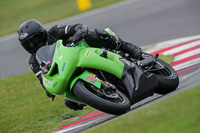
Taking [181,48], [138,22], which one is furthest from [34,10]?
[181,48]

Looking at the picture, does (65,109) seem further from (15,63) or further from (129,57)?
(15,63)

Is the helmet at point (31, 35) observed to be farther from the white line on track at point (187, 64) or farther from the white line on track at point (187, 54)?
the white line on track at point (187, 54)

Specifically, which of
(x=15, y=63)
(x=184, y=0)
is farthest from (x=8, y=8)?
(x=184, y=0)

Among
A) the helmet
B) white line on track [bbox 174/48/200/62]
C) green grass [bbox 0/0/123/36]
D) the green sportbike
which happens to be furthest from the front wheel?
green grass [bbox 0/0/123/36]

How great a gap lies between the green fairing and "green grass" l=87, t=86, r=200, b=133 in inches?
41.4

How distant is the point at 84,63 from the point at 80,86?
35cm

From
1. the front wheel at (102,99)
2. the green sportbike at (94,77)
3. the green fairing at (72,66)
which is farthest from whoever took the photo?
the green fairing at (72,66)

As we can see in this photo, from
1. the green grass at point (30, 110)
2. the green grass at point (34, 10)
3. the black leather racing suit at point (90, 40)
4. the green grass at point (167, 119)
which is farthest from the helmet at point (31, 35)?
the green grass at point (34, 10)

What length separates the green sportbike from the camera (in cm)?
562

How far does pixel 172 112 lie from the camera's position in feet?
14.8

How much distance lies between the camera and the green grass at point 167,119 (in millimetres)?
4023

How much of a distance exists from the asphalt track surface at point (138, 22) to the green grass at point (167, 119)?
283 inches

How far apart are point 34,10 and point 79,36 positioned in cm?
1523

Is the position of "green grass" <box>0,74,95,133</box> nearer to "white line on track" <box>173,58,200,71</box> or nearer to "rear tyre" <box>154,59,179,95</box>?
"rear tyre" <box>154,59,179,95</box>
